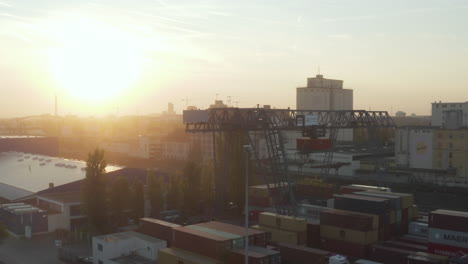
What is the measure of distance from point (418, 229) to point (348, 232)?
4.05 m

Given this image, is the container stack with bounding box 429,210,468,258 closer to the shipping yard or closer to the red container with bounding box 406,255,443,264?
the shipping yard

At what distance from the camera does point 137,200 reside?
2331 cm

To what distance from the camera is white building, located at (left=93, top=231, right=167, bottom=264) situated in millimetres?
16562

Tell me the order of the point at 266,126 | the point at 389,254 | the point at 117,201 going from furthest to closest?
the point at 117,201 < the point at 266,126 < the point at 389,254

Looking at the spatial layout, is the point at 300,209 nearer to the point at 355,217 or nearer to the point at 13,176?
the point at 355,217

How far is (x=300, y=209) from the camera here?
78.7 feet

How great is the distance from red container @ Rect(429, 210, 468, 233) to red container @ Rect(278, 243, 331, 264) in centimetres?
425

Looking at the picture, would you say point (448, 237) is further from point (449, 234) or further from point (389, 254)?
point (389, 254)

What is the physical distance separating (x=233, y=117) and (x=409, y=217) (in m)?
9.29

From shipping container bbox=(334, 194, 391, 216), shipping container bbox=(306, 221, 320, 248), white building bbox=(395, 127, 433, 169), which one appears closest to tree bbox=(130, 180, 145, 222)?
shipping container bbox=(306, 221, 320, 248)

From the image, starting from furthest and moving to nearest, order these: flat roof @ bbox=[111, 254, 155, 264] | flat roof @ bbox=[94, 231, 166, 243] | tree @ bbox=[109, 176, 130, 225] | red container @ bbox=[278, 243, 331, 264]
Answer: tree @ bbox=[109, 176, 130, 225], flat roof @ bbox=[94, 231, 166, 243], flat roof @ bbox=[111, 254, 155, 264], red container @ bbox=[278, 243, 331, 264]

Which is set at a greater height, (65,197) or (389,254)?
(65,197)

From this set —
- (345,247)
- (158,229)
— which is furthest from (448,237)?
(158,229)

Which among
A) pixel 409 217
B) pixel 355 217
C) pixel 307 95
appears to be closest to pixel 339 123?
pixel 409 217
